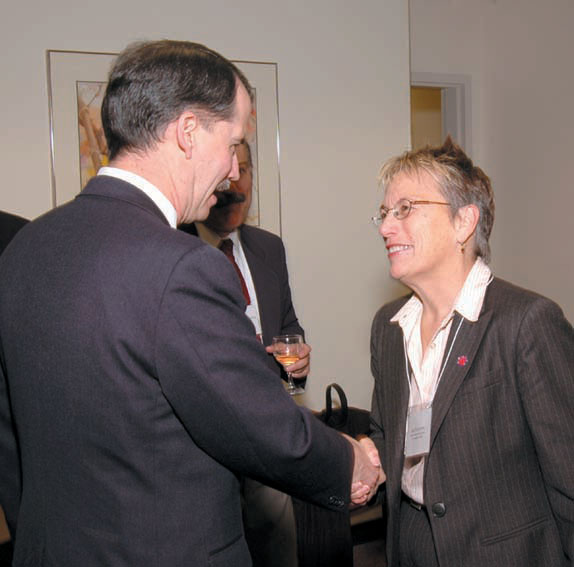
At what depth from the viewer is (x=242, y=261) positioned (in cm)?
279

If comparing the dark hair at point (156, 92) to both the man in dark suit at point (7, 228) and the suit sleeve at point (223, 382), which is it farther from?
the man in dark suit at point (7, 228)

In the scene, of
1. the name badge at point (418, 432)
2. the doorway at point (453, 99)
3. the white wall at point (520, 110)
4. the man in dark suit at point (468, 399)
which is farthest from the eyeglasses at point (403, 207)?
the doorway at point (453, 99)

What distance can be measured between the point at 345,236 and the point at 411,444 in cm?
227

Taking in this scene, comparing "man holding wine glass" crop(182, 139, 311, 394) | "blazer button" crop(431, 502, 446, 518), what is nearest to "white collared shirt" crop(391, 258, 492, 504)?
"blazer button" crop(431, 502, 446, 518)

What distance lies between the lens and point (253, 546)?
85.2 inches

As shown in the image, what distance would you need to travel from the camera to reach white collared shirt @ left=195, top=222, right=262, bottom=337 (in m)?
2.72

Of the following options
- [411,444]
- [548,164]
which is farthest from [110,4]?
[548,164]

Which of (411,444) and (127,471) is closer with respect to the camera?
(127,471)

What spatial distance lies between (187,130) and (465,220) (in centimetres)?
87

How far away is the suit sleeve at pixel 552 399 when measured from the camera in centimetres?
144

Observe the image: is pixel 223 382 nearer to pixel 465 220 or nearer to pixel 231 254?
pixel 465 220

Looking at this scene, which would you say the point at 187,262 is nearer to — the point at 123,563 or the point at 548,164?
the point at 123,563

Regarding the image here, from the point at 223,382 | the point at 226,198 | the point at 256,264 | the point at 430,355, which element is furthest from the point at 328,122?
the point at 223,382

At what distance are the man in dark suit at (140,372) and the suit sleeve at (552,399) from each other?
0.57 m
